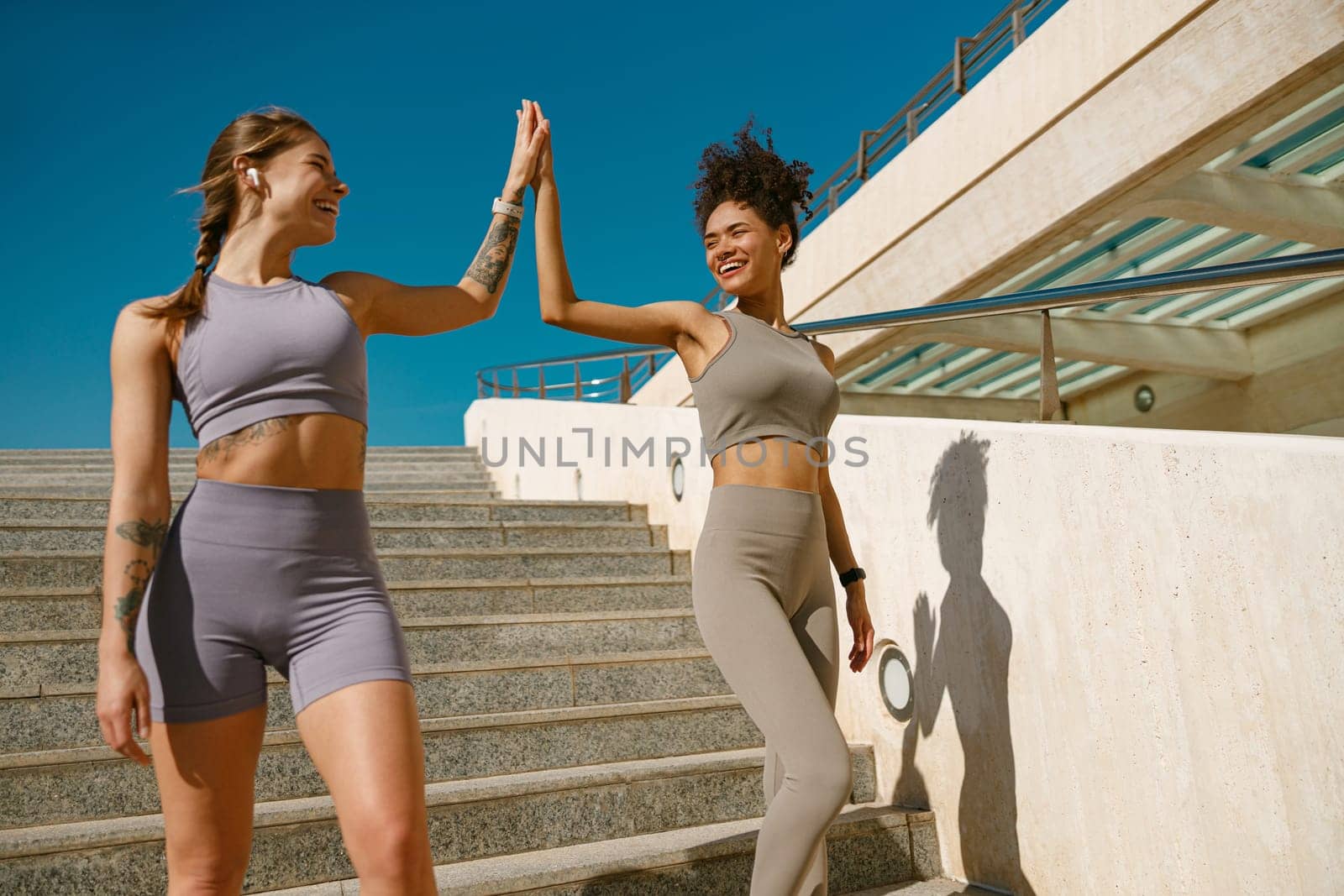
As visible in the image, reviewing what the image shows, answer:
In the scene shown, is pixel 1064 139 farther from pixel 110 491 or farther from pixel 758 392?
pixel 110 491

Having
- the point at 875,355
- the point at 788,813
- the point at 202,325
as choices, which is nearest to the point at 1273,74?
the point at 875,355

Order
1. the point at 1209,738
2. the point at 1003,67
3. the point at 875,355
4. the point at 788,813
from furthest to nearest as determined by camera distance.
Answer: the point at 875,355 < the point at 1003,67 < the point at 1209,738 < the point at 788,813

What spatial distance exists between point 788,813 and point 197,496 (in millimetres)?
1391

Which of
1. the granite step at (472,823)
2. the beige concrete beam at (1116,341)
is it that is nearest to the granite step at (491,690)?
the granite step at (472,823)

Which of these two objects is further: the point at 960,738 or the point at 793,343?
the point at 960,738

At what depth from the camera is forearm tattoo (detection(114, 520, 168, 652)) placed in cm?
173

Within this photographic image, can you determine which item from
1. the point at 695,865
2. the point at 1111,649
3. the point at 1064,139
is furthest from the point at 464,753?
the point at 1064,139

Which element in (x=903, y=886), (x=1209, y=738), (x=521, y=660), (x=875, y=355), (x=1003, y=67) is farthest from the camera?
(x=875, y=355)

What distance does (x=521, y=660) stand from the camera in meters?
4.17

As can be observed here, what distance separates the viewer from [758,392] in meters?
2.56

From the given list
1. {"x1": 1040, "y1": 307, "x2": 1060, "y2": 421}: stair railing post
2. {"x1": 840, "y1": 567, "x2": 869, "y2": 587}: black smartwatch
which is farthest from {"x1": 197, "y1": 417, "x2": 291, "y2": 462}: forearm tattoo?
{"x1": 1040, "y1": 307, "x2": 1060, "y2": 421}: stair railing post

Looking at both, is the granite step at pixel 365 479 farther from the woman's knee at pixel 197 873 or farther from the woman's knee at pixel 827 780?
the woman's knee at pixel 827 780

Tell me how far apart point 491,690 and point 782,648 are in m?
2.05

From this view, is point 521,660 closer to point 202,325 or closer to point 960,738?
point 960,738
